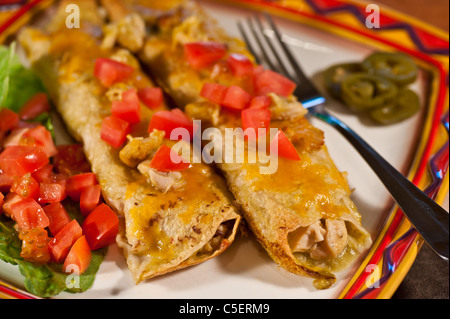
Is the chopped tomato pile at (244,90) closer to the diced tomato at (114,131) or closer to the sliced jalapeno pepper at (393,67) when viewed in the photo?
the diced tomato at (114,131)

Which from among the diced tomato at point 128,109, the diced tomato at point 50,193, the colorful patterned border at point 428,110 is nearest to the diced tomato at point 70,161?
the diced tomato at point 50,193

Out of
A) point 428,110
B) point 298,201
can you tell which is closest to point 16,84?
point 298,201

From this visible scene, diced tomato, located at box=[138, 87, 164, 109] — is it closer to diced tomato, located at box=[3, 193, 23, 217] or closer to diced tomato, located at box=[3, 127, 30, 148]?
diced tomato, located at box=[3, 127, 30, 148]

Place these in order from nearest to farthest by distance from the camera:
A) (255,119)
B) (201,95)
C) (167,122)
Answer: (255,119) → (167,122) → (201,95)

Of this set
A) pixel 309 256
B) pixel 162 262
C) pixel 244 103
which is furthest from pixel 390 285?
pixel 244 103

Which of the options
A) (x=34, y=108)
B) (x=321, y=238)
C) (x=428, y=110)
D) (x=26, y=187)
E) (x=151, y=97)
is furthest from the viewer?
(x=428, y=110)

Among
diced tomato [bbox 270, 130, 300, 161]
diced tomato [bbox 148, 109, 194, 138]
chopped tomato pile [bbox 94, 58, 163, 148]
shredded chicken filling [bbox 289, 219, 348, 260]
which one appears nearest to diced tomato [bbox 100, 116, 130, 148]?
chopped tomato pile [bbox 94, 58, 163, 148]

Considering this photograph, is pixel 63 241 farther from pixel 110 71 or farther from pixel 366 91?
pixel 366 91
